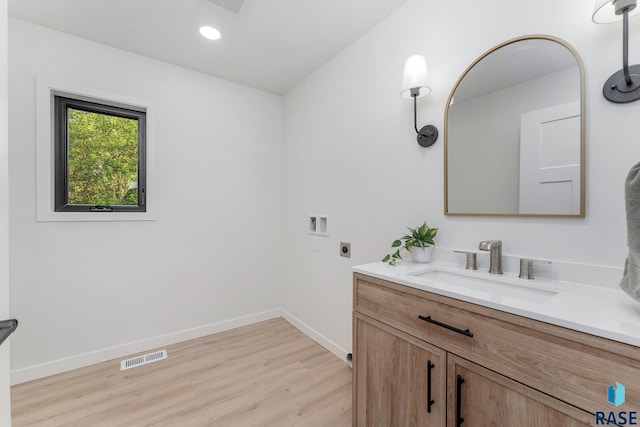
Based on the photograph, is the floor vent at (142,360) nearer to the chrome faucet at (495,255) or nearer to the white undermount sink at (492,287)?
the white undermount sink at (492,287)

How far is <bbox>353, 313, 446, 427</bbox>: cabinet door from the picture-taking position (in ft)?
3.44

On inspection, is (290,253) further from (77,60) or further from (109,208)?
(77,60)

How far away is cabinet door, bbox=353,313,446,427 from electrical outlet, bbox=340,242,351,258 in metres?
0.77

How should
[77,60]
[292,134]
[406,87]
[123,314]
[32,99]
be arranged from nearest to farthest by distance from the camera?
[406,87], [32,99], [77,60], [123,314], [292,134]

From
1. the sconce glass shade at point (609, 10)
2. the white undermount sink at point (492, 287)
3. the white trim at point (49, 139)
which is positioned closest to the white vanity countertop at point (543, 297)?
the white undermount sink at point (492, 287)

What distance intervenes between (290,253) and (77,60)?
2.41 metres

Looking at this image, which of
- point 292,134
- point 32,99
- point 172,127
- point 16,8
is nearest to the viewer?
point 16,8

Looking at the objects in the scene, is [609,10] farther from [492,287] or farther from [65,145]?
[65,145]

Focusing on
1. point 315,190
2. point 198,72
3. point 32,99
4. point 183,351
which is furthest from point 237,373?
point 198,72

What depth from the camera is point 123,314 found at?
2256mm

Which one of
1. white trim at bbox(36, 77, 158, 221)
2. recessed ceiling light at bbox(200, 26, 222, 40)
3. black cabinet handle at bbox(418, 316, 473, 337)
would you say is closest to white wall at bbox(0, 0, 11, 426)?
recessed ceiling light at bbox(200, 26, 222, 40)

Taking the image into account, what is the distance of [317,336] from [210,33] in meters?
2.66

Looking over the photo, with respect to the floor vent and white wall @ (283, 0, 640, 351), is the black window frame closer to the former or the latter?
the floor vent

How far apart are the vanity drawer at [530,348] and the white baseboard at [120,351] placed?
2.11 metres
